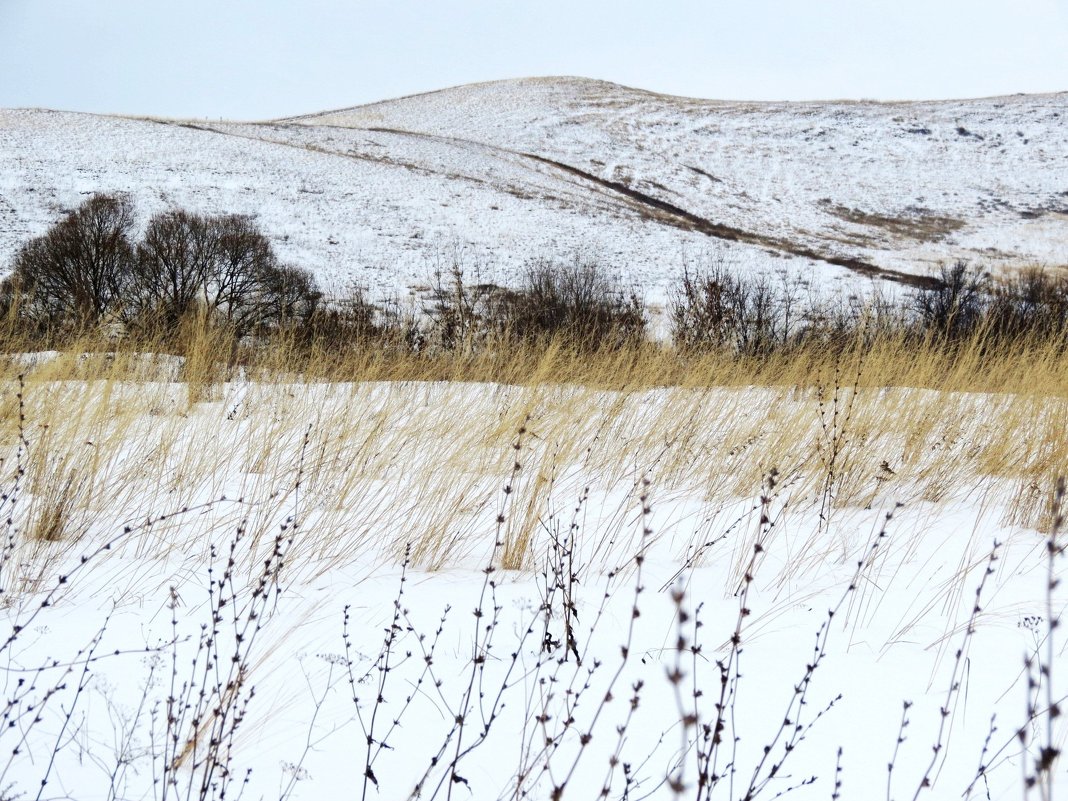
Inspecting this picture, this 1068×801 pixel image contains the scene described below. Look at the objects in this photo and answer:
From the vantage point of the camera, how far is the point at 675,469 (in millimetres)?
3986

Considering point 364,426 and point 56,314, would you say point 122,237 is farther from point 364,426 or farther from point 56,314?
point 364,426

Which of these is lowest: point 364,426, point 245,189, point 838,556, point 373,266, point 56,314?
point 838,556

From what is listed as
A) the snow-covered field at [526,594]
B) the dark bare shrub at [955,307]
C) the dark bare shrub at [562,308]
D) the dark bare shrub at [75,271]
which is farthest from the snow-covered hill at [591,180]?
the snow-covered field at [526,594]

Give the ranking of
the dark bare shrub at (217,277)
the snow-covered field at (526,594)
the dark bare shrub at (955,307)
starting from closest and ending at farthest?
the snow-covered field at (526,594)
the dark bare shrub at (217,277)
the dark bare shrub at (955,307)

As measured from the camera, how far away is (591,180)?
107 ft

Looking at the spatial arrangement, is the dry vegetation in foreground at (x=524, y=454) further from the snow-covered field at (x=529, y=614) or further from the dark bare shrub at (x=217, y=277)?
the dark bare shrub at (x=217, y=277)

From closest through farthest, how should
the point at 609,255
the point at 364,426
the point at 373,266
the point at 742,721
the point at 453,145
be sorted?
1. the point at 742,721
2. the point at 364,426
3. the point at 373,266
4. the point at 609,255
5. the point at 453,145

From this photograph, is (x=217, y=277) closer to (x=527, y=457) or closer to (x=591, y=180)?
(x=527, y=457)

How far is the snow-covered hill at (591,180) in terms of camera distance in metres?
21.4

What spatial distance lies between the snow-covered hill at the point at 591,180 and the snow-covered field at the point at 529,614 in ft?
49.8

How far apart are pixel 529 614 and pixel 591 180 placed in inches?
1277

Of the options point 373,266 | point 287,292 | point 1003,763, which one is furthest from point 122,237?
point 1003,763

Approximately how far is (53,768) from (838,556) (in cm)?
270

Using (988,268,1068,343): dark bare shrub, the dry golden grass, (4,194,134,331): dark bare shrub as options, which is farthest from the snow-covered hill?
the dry golden grass
